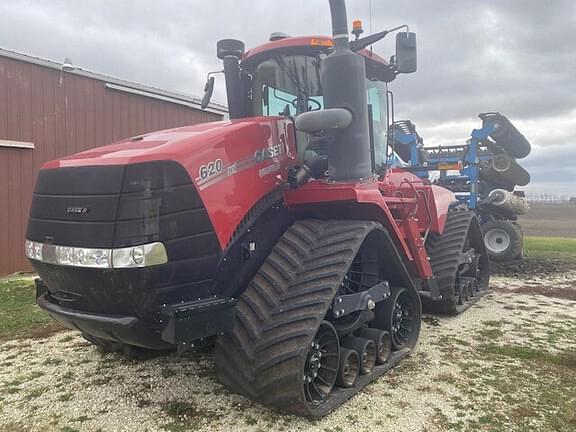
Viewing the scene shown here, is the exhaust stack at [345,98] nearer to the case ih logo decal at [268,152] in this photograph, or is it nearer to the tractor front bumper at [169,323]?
the case ih logo decal at [268,152]

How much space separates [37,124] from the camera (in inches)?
398

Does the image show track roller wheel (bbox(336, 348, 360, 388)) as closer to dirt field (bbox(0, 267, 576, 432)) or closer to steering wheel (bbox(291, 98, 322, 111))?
dirt field (bbox(0, 267, 576, 432))

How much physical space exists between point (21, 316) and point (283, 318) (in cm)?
450

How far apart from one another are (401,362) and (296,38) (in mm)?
3116

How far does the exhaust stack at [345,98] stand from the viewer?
3975mm

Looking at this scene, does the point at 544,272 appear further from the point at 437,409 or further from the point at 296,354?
the point at 296,354

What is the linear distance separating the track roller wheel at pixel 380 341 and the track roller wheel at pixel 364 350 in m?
0.08

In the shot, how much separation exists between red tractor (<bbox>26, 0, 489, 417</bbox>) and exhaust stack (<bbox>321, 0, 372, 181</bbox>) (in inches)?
0.4

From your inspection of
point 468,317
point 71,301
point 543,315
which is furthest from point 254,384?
point 543,315

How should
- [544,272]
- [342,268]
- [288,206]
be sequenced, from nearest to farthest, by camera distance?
[342,268], [288,206], [544,272]

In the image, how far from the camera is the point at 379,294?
4.39 m

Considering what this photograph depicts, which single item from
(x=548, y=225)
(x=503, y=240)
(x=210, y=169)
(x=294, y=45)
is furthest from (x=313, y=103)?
(x=548, y=225)

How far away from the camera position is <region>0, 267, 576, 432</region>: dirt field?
345cm

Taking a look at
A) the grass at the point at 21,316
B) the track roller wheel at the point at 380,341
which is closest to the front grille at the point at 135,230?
the track roller wheel at the point at 380,341
